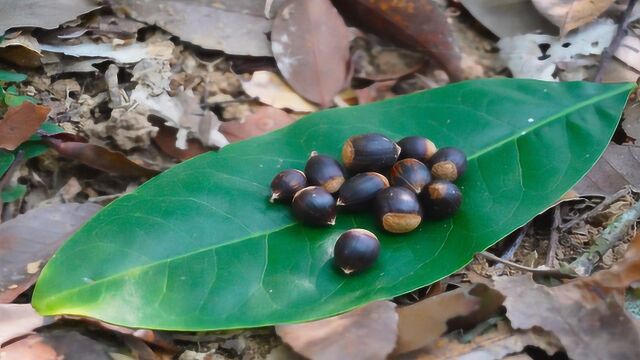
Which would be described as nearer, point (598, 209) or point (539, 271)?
point (539, 271)

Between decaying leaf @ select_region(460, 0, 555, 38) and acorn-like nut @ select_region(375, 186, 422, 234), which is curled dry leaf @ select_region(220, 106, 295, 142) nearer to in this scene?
acorn-like nut @ select_region(375, 186, 422, 234)

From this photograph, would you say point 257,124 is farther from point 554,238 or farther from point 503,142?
point 554,238

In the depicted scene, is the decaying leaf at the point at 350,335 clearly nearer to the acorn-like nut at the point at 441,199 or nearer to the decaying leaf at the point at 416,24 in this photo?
the acorn-like nut at the point at 441,199

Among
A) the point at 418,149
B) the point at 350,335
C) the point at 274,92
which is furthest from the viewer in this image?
the point at 274,92

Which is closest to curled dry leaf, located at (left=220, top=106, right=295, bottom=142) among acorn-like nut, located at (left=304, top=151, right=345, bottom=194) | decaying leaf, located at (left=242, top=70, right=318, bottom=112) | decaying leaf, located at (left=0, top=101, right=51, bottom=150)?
decaying leaf, located at (left=242, top=70, right=318, bottom=112)

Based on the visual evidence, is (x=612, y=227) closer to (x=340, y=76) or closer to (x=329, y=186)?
(x=329, y=186)

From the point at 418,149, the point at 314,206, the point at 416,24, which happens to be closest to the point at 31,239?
the point at 314,206
